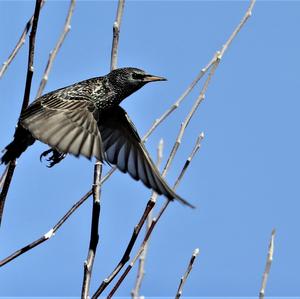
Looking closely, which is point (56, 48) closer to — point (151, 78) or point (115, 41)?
point (115, 41)

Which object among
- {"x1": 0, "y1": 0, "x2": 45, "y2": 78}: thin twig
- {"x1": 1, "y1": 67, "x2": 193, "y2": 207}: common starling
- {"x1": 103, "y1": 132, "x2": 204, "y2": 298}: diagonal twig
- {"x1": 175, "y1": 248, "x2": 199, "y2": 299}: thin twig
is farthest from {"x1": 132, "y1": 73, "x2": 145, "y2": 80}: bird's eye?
{"x1": 175, "y1": 248, "x2": 199, "y2": 299}: thin twig

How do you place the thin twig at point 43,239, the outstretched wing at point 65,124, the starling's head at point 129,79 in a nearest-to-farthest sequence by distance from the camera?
the thin twig at point 43,239 < the outstretched wing at point 65,124 < the starling's head at point 129,79

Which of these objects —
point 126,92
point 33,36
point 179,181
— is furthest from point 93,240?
point 126,92

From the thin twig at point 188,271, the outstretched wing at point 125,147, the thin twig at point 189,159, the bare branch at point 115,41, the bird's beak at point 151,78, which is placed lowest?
the thin twig at point 188,271

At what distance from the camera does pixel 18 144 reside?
12.5 feet

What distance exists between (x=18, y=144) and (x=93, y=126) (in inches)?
20.9

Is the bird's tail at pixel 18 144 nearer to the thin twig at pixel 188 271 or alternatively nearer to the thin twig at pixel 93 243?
the thin twig at pixel 93 243

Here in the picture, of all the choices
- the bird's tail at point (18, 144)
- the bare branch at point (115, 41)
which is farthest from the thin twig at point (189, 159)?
the bird's tail at point (18, 144)

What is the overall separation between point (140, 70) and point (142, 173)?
1029 mm

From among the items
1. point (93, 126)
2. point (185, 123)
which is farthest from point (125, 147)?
point (185, 123)

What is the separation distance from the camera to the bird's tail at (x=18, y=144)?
367 centimetres

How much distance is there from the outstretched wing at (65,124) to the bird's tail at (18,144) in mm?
167

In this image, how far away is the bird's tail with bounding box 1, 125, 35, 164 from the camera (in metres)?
3.67

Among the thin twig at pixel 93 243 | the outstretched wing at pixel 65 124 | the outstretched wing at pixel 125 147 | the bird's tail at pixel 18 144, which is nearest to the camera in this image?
the thin twig at pixel 93 243
